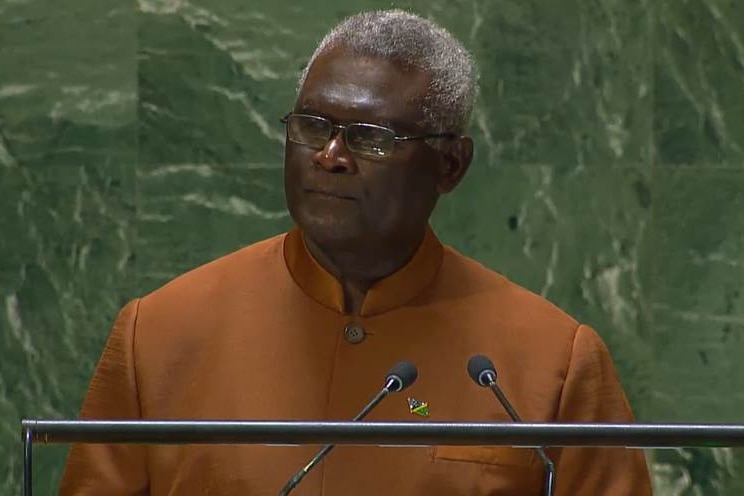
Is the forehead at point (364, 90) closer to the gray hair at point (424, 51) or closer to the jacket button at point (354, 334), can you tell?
the gray hair at point (424, 51)

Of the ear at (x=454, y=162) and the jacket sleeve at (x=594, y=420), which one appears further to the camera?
the ear at (x=454, y=162)

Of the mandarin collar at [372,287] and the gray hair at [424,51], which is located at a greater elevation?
the gray hair at [424,51]

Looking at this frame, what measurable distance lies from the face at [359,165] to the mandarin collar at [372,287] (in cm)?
7

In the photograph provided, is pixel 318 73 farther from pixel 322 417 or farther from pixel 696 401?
pixel 696 401

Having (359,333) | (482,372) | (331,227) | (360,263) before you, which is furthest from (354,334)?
(482,372)

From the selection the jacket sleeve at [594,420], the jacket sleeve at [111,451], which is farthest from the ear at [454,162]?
the jacket sleeve at [111,451]

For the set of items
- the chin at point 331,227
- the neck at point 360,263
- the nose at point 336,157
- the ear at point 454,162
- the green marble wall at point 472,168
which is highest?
the nose at point 336,157

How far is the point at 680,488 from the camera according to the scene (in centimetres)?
386

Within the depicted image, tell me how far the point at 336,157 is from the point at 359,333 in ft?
1.13

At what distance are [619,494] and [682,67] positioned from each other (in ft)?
5.00

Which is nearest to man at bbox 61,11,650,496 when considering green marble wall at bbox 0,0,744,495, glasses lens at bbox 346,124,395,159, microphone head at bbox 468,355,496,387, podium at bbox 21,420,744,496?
glasses lens at bbox 346,124,395,159

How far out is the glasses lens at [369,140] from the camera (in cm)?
250

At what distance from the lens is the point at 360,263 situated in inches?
103

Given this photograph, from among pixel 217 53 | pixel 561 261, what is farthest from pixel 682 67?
pixel 217 53
